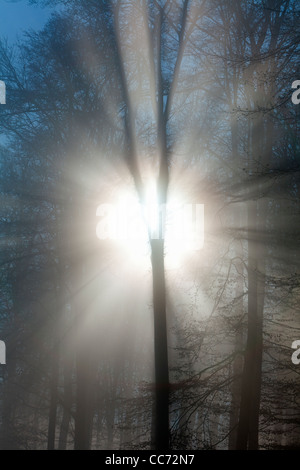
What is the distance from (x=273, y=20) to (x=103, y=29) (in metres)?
3.41

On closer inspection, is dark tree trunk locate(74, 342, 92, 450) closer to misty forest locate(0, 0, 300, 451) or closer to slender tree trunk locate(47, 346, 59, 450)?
misty forest locate(0, 0, 300, 451)

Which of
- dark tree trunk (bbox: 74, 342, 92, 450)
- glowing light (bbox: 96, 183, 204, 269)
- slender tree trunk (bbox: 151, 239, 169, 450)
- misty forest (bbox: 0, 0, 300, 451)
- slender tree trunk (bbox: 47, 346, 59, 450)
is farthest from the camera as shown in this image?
slender tree trunk (bbox: 47, 346, 59, 450)

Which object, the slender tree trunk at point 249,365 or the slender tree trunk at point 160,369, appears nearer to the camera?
the slender tree trunk at point 160,369

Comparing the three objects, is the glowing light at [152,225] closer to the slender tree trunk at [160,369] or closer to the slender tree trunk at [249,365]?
the slender tree trunk at [160,369]

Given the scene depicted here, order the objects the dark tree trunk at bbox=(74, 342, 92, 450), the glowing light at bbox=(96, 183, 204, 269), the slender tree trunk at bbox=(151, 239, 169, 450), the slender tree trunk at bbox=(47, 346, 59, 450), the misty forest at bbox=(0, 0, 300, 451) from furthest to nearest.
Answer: the slender tree trunk at bbox=(47, 346, 59, 450)
the dark tree trunk at bbox=(74, 342, 92, 450)
the misty forest at bbox=(0, 0, 300, 451)
the glowing light at bbox=(96, 183, 204, 269)
the slender tree trunk at bbox=(151, 239, 169, 450)

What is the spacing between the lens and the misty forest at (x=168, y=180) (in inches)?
350

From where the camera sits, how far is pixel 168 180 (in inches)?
341

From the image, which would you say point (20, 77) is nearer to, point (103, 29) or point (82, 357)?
point (103, 29)

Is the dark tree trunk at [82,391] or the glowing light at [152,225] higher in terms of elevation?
the glowing light at [152,225]

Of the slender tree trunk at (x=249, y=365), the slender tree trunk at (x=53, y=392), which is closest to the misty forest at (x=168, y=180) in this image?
the slender tree trunk at (x=249, y=365)

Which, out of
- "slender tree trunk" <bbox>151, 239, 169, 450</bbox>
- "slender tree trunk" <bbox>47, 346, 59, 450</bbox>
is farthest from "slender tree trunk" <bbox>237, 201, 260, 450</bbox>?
"slender tree trunk" <bbox>47, 346, 59, 450</bbox>

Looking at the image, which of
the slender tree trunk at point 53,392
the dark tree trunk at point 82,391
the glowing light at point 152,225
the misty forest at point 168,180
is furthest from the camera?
the slender tree trunk at point 53,392

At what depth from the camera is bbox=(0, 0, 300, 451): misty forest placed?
8.90 m

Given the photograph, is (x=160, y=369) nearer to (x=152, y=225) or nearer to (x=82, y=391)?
(x=152, y=225)
